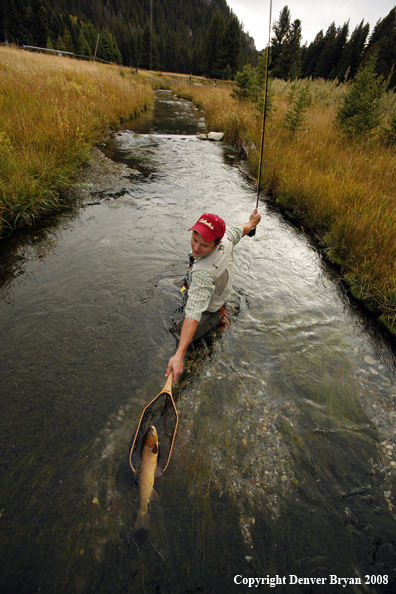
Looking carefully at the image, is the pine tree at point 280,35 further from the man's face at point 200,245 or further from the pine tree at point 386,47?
the man's face at point 200,245

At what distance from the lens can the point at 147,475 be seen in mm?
2172

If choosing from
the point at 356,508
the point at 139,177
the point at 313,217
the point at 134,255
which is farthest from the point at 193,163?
A: the point at 356,508

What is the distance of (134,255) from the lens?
5266mm

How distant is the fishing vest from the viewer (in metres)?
3.07

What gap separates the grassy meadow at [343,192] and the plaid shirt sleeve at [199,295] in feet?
9.93

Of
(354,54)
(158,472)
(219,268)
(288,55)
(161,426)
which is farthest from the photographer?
(354,54)

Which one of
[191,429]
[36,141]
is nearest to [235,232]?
[191,429]

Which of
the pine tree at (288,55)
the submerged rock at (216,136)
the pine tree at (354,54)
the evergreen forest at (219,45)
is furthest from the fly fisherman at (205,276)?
the pine tree at (354,54)

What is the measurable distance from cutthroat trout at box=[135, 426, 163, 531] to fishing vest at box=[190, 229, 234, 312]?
175cm

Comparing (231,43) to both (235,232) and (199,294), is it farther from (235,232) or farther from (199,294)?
(199,294)

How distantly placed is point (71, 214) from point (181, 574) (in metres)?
6.56

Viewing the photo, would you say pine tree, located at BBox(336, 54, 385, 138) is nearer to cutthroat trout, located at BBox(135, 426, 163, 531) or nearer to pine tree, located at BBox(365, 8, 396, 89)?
pine tree, located at BBox(365, 8, 396, 89)

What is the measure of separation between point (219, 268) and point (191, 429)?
1785 mm

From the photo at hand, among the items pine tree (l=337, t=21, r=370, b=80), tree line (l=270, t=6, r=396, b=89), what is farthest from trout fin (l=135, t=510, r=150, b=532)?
pine tree (l=337, t=21, r=370, b=80)
